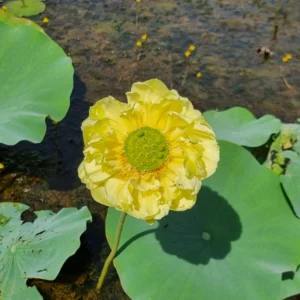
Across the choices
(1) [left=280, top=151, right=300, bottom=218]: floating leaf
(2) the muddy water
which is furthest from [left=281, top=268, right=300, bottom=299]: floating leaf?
(2) the muddy water

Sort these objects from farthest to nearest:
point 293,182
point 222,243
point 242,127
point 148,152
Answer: point 242,127 → point 293,182 → point 222,243 → point 148,152

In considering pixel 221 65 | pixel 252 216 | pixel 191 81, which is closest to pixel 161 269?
pixel 252 216

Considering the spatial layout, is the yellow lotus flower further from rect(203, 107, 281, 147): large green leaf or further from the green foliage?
rect(203, 107, 281, 147): large green leaf

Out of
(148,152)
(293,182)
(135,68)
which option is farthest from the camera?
(135,68)

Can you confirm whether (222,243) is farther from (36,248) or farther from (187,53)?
(187,53)

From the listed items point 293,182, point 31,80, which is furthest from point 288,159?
point 31,80

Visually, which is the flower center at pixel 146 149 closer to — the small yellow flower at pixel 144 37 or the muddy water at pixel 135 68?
the muddy water at pixel 135 68

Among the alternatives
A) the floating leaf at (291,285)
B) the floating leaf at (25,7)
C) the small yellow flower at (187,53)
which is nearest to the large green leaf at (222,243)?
the floating leaf at (291,285)
